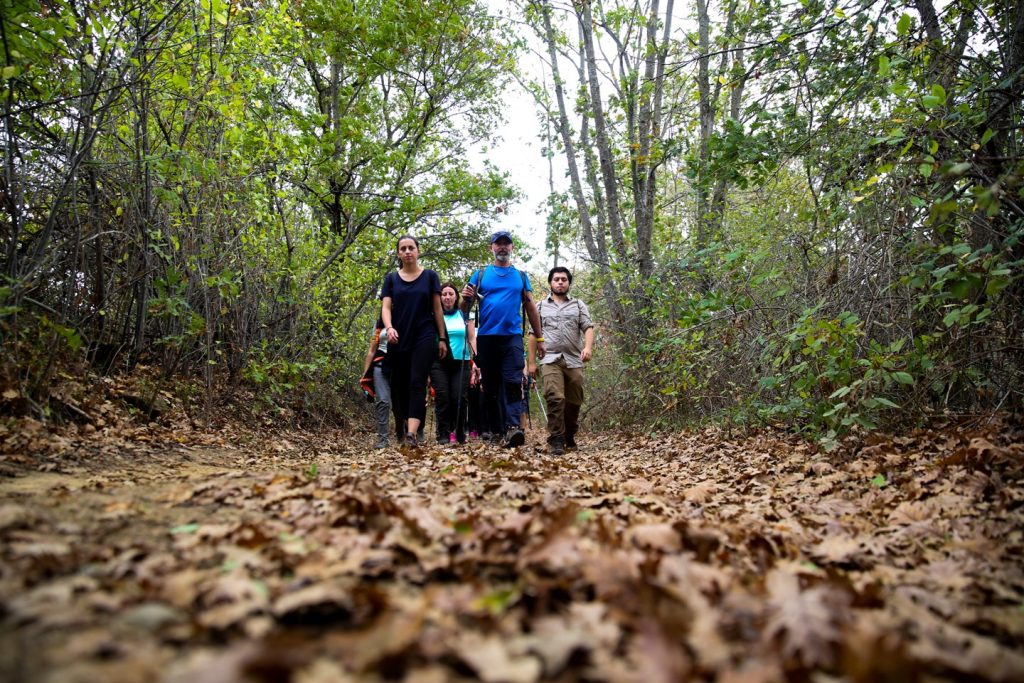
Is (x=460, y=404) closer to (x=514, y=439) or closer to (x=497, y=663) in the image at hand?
(x=514, y=439)

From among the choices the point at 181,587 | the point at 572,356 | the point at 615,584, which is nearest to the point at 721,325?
the point at 572,356

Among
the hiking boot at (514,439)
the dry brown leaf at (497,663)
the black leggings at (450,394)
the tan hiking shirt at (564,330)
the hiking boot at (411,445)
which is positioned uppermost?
the tan hiking shirt at (564,330)

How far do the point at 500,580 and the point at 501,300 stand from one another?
18.5ft

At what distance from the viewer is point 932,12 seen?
5.63m

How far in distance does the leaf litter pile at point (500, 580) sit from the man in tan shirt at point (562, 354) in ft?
10.7

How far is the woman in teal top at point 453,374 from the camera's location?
24.7 feet

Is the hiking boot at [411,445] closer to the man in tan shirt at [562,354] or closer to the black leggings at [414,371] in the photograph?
the black leggings at [414,371]

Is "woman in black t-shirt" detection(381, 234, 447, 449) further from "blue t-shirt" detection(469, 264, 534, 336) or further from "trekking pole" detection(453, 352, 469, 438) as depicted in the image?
"trekking pole" detection(453, 352, 469, 438)

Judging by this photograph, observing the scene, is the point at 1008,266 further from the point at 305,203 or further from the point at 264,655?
the point at 305,203

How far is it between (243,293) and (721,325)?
6.14 meters

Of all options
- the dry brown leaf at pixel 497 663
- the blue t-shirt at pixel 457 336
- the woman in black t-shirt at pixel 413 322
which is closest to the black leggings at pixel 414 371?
the woman in black t-shirt at pixel 413 322

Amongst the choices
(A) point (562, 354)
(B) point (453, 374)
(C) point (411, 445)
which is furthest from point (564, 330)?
(C) point (411, 445)

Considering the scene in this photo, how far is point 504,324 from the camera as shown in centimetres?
743

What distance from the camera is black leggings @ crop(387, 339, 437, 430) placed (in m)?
6.67
